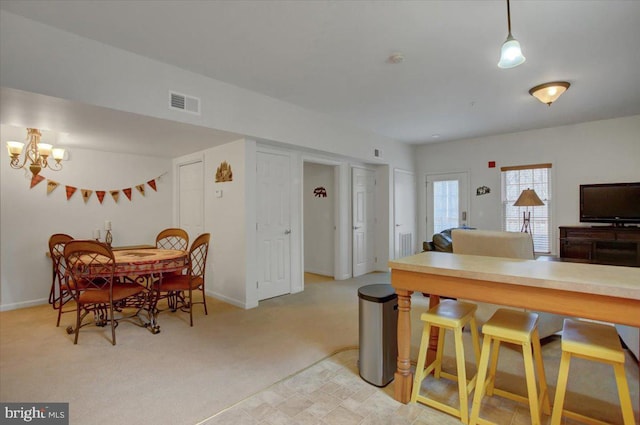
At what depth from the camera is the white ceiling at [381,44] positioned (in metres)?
2.31

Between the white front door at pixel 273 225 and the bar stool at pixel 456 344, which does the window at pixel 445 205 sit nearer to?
the white front door at pixel 273 225

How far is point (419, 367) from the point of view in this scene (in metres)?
1.98

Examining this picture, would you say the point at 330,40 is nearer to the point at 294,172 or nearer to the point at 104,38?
the point at 104,38

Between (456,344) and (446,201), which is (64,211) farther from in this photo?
(446,201)

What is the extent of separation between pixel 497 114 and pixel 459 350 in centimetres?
415

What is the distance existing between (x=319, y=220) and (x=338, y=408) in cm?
430

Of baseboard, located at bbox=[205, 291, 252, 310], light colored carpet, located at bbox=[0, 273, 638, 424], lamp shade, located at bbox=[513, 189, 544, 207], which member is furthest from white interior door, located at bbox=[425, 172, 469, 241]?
baseboard, located at bbox=[205, 291, 252, 310]

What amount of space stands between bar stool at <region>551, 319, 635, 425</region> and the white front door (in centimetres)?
334

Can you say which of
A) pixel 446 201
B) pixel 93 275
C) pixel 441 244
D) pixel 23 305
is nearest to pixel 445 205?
pixel 446 201

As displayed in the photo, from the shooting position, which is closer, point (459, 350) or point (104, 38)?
point (459, 350)

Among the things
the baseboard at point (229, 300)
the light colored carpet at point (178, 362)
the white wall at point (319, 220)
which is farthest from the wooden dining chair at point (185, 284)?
the white wall at point (319, 220)

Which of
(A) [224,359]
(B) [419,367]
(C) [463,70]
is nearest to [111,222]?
(A) [224,359]

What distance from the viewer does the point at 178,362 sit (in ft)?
8.59

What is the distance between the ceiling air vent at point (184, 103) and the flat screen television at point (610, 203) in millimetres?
5865
